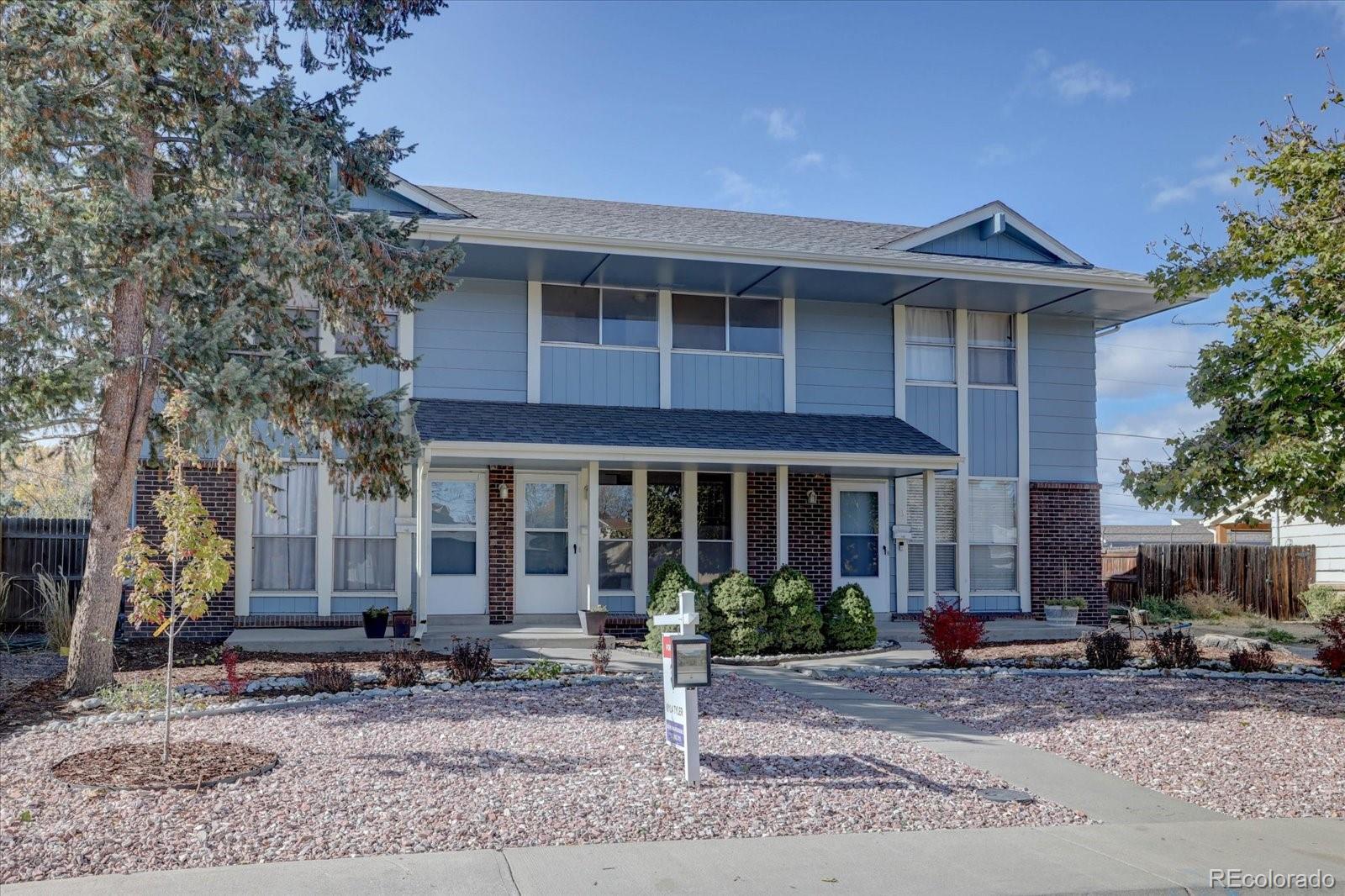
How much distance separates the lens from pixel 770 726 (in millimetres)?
8500

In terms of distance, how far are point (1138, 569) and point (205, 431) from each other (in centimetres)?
1845

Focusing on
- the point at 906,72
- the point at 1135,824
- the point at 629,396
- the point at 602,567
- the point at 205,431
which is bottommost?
the point at 1135,824

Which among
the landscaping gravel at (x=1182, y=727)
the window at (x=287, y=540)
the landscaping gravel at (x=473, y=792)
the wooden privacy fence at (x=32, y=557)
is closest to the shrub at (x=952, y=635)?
the landscaping gravel at (x=1182, y=727)

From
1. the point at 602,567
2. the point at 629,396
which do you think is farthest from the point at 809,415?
the point at 602,567

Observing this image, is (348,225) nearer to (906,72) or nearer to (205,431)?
(205,431)

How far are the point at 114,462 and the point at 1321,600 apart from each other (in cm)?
2014

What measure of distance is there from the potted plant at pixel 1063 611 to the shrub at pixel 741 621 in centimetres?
609

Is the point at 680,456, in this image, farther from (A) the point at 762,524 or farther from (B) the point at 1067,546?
(B) the point at 1067,546

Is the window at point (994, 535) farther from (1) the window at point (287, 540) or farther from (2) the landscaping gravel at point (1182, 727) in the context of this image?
(1) the window at point (287, 540)

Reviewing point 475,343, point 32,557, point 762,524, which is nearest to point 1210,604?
point 762,524

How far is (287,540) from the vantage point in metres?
14.8

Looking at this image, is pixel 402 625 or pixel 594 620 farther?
pixel 594 620

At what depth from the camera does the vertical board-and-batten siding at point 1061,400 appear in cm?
1766

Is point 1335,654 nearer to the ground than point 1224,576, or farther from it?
nearer to the ground
